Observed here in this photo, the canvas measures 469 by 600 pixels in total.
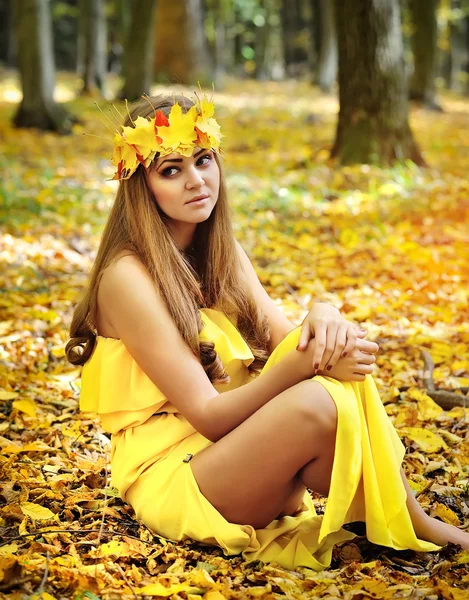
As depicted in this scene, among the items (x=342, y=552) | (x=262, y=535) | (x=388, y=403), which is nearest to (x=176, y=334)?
(x=262, y=535)

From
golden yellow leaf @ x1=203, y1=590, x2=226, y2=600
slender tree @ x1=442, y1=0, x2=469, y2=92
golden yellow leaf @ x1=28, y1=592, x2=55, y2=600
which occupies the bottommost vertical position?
golden yellow leaf @ x1=203, y1=590, x2=226, y2=600

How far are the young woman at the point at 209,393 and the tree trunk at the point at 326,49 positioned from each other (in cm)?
1509

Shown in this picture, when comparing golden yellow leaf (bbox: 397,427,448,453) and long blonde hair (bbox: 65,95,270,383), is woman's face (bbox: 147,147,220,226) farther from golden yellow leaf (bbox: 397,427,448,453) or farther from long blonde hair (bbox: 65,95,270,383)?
golden yellow leaf (bbox: 397,427,448,453)

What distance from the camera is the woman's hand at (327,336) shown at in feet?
7.41

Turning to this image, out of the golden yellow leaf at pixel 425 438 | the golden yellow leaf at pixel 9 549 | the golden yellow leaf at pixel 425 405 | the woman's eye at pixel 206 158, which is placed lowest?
the golden yellow leaf at pixel 425 438

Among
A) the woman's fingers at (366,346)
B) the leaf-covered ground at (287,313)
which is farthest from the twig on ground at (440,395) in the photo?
the woman's fingers at (366,346)

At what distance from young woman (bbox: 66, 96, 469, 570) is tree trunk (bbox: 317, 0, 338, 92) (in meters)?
15.1

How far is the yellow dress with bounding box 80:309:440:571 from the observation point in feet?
7.47

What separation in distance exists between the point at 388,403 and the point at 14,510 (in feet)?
5.89

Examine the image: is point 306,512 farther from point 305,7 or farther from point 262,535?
point 305,7

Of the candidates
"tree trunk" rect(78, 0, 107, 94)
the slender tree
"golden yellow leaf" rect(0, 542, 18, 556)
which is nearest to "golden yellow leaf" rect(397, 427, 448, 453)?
"golden yellow leaf" rect(0, 542, 18, 556)

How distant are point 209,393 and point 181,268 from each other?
451mm

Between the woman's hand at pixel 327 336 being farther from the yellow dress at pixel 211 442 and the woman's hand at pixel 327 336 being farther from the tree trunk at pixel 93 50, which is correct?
the tree trunk at pixel 93 50

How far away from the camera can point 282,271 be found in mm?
5445
